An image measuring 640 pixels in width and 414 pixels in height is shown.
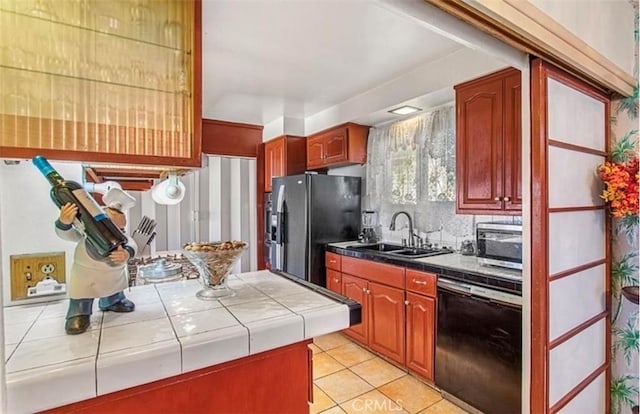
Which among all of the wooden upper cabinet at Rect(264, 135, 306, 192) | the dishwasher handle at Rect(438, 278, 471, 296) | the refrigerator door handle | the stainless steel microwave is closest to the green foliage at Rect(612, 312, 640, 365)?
the stainless steel microwave

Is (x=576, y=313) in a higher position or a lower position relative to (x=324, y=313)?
Answer: lower

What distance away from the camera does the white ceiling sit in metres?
1.88

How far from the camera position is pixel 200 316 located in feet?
3.51

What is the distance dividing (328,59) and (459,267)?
180 cm

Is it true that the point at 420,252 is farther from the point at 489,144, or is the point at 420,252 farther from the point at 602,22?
the point at 602,22

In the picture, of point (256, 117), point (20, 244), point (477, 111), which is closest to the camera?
point (20, 244)

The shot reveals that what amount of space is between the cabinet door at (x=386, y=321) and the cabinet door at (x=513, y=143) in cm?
106

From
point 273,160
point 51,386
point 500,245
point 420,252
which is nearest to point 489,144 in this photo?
point 500,245

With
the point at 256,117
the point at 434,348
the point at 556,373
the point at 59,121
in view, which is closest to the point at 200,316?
the point at 59,121

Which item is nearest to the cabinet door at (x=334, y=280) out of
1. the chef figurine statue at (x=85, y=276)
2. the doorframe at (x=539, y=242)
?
the doorframe at (x=539, y=242)

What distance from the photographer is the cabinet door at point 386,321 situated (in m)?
2.56

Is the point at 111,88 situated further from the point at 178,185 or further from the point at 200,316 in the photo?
the point at 178,185

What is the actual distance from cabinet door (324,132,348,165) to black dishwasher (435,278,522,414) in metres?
1.77

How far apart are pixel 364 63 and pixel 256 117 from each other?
6.50ft
